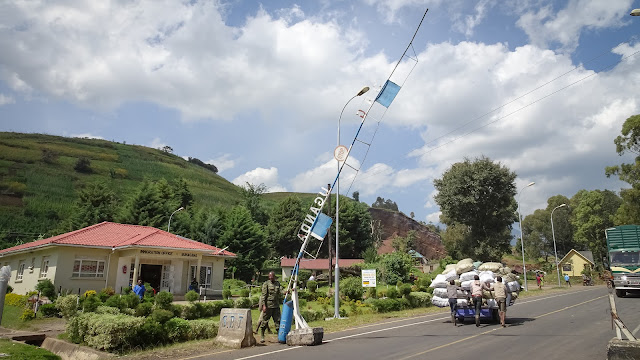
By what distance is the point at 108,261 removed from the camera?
1107 inches

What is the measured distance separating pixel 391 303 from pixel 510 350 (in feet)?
40.3

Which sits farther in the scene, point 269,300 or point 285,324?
point 269,300

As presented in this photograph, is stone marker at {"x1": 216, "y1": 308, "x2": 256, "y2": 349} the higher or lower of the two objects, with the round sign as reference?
lower

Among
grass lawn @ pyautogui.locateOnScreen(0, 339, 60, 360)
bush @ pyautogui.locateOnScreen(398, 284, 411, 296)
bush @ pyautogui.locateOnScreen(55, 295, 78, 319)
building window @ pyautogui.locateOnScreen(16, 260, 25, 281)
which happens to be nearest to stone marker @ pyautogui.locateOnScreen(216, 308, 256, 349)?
grass lawn @ pyautogui.locateOnScreen(0, 339, 60, 360)

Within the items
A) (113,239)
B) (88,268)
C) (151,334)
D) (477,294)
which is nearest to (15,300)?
(88,268)

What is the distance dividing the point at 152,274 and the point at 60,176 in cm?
6418

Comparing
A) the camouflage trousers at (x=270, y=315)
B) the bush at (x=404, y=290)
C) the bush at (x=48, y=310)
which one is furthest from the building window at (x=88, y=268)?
the camouflage trousers at (x=270, y=315)

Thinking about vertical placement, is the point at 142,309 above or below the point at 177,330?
above

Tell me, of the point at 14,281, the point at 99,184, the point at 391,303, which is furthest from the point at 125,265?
the point at 99,184

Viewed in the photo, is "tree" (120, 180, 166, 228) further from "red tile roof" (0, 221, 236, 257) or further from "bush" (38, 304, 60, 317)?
"bush" (38, 304, 60, 317)

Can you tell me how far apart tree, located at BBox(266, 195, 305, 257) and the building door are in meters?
38.2

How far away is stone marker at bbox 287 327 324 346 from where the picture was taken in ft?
34.9

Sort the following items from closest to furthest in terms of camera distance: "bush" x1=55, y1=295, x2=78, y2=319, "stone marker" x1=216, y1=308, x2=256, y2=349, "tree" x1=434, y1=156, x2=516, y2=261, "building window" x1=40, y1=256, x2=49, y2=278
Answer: "stone marker" x1=216, y1=308, x2=256, y2=349, "bush" x1=55, y1=295, x2=78, y2=319, "building window" x1=40, y1=256, x2=49, y2=278, "tree" x1=434, y1=156, x2=516, y2=261

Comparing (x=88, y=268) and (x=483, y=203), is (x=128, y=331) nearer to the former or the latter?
(x=88, y=268)
